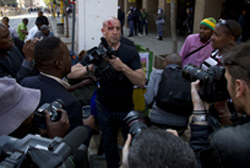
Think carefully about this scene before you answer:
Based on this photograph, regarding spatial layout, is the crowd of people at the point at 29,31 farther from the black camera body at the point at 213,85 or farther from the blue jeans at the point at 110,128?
the black camera body at the point at 213,85

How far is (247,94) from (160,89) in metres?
1.11

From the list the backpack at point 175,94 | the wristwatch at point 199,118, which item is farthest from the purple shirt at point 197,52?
the wristwatch at point 199,118

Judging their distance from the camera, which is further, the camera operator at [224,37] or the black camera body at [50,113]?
the camera operator at [224,37]

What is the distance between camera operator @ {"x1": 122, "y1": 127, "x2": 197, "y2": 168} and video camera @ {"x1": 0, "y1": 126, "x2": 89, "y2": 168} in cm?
25

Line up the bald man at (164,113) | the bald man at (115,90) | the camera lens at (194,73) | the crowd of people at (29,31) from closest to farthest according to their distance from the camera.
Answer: the camera lens at (194,73)
the bald man at (164,113)
the bald man at (115,90)
the crowd of people at (29,31)

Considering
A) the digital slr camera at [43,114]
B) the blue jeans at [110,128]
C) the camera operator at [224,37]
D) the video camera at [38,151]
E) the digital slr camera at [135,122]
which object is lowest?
the blue jeans at [110,128]

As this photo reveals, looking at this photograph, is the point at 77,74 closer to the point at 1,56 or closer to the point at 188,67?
the point at 1,56

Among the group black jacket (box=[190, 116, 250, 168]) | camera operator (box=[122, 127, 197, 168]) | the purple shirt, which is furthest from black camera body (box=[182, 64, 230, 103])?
the purple shirt

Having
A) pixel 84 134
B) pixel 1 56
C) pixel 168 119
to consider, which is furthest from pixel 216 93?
pixel 1 56

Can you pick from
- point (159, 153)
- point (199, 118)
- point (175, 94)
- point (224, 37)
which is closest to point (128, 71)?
point (175, 94)

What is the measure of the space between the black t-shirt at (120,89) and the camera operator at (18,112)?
1214 mm

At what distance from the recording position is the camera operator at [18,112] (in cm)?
111

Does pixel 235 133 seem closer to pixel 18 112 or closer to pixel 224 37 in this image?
pixel 18 112

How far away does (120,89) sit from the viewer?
8.25 feet
